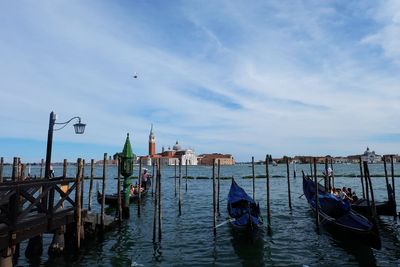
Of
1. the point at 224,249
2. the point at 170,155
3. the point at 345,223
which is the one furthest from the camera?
the point at 170,155

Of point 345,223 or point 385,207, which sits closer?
point 345,223

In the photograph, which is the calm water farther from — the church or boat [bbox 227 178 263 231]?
the church

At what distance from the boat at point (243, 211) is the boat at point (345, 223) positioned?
2.48 meters

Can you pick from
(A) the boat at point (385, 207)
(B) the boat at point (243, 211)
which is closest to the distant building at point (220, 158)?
(A) the boat at point (385, 207)

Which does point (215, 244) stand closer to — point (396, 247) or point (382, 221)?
point (396, 247)

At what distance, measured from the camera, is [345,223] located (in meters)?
11.5

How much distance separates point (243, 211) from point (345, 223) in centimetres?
371

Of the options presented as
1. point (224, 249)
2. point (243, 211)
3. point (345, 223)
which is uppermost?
point (243, 211)

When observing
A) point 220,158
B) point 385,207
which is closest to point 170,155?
point 220,158

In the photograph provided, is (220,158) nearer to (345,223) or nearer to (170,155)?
(170,155)

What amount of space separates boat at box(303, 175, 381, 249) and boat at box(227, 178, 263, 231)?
97.7 inches

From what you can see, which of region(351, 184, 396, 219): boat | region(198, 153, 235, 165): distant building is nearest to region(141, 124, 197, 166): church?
region(198, 153, 235, 165): distant building

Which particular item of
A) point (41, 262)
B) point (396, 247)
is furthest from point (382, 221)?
point (41, 262)

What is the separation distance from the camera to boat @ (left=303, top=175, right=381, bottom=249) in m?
10.2
